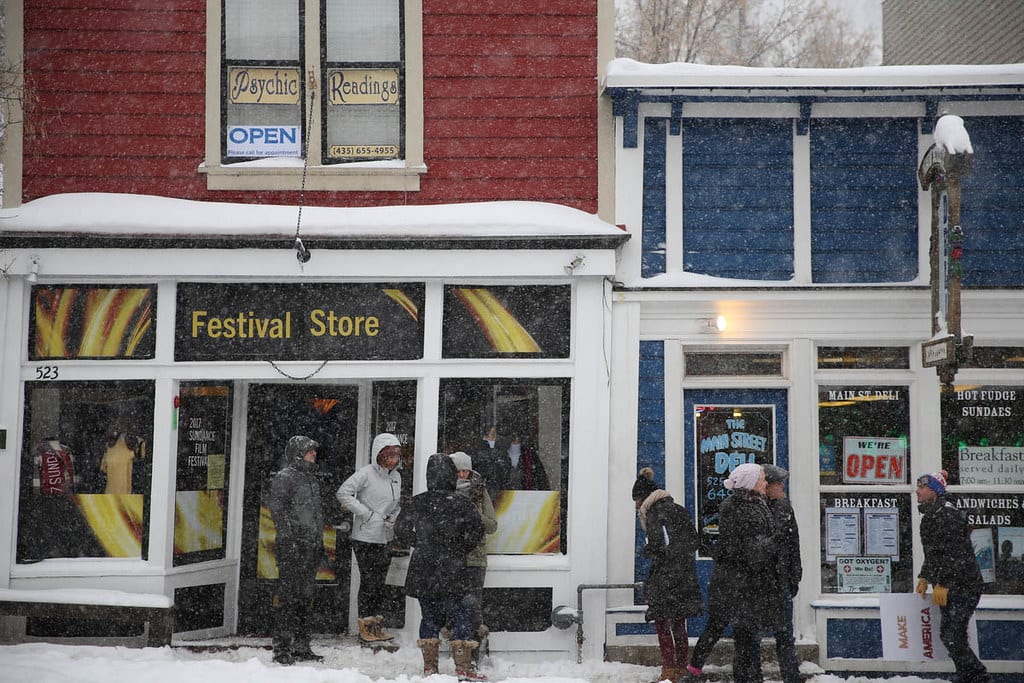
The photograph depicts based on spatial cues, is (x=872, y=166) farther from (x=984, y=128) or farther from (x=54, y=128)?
(x=54, y=128)

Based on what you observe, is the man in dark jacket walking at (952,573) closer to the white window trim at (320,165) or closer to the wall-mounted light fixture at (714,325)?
the wall-mounted light fixture at (714,325)

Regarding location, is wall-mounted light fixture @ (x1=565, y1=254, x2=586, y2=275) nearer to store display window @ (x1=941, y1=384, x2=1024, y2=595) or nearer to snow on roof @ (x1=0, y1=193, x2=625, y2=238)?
snow on roof @ (x1=0, y1=193, x2=625, y2=238)

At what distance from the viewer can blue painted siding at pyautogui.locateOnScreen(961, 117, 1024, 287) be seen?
30.3 ft

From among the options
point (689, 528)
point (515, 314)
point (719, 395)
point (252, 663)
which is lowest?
point (252, 663)

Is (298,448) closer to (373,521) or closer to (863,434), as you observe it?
(373,521)

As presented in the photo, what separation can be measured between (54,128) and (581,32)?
4867 millimetres

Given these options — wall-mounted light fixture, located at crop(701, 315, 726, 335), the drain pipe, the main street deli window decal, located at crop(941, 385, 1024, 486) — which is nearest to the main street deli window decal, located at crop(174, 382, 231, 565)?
the drain pipe

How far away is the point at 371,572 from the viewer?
29.5 feet

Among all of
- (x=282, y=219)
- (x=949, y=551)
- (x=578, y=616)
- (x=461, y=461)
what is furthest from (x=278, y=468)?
(x=949, y=551)

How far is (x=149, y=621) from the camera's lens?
8719 millimetres

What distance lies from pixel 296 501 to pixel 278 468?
1.80 meters

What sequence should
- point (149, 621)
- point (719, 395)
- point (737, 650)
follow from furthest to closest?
point (719, 395) → point (149, 621) → point (737, 650)

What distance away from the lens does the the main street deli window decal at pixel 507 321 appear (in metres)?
9.21

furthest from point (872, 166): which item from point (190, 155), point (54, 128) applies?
point (54, 128)
